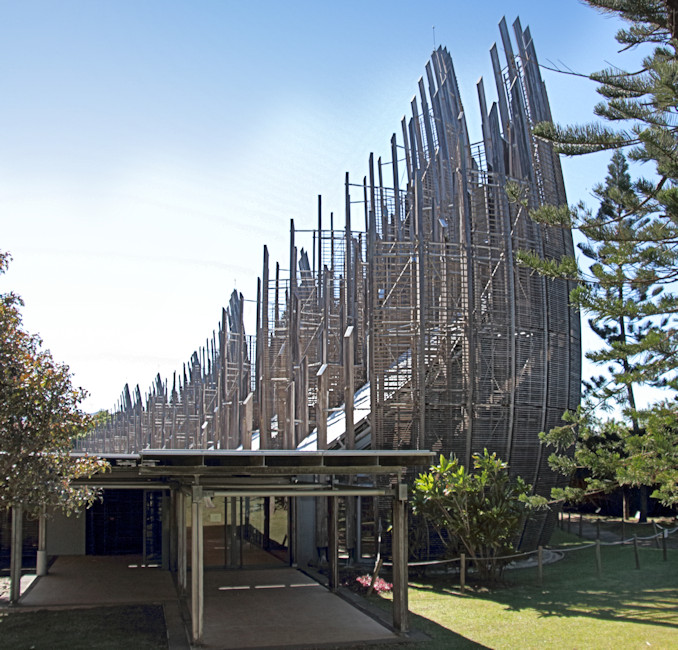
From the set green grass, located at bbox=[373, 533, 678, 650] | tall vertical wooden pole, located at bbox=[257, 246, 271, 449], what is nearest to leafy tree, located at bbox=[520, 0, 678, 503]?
green grass, located at bbox=[373, 533, 678, 650]

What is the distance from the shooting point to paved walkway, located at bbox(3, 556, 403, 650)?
1136cm

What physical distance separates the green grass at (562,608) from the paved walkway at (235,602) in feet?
3.90

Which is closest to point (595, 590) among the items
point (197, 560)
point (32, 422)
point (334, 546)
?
point (334, 546)

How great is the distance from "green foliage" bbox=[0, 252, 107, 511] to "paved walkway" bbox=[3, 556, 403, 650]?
281 cm

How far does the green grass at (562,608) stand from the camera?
1082 centimetres

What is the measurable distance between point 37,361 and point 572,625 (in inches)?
325

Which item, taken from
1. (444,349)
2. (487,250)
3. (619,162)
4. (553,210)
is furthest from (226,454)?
(619,162)

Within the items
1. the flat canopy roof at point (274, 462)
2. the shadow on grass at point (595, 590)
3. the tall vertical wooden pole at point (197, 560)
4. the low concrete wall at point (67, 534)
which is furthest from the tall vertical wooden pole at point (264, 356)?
the tall vertical wooden pole at point (197, 560)

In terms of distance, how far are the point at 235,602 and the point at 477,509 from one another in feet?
15.8

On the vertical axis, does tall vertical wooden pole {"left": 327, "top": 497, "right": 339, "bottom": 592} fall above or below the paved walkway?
above

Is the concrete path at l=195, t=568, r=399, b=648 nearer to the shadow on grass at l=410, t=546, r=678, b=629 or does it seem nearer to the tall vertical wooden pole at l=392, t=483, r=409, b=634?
the tall vertical wooden pole at l=392, t=483, r=409, b=634

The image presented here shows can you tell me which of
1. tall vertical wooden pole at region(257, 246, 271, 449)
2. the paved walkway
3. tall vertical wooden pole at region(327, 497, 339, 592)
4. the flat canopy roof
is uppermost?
tall vertical wooden pole at region(257, 246, 271, 449)

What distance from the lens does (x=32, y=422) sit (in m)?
9.92

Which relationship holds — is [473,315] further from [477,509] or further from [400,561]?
[400,561]
